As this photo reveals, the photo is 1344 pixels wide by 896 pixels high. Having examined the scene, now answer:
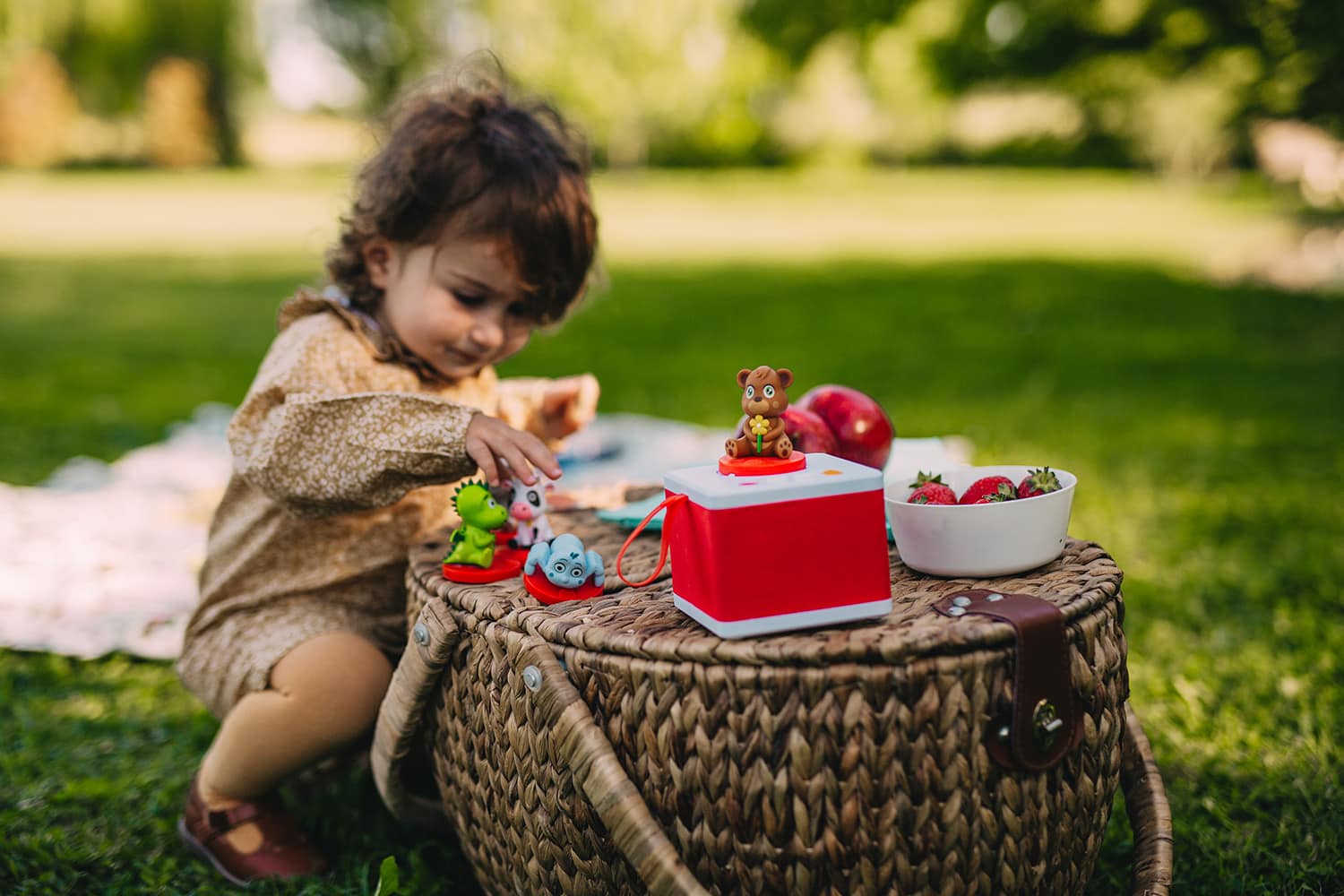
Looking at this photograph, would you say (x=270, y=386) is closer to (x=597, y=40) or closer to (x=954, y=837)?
(x=954, y=837)

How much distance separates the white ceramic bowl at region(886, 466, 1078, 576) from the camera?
1.49 meters

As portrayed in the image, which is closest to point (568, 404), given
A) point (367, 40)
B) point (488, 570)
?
point (488, 570)

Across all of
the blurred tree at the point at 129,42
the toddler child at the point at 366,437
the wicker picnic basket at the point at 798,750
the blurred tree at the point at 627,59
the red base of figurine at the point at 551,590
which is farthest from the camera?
the blurred tree at the point at 627,59

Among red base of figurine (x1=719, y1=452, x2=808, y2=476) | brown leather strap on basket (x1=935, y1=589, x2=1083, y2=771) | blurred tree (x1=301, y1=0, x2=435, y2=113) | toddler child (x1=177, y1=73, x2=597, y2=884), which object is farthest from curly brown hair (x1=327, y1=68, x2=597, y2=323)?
blurred tree (x1=301, y1=0, x2=435, y2=113)

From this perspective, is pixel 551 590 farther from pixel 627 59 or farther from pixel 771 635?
pixel 627 59

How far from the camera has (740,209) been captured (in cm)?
1847

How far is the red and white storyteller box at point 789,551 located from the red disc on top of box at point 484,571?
0.40 m

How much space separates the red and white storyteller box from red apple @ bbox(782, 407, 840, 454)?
486mm

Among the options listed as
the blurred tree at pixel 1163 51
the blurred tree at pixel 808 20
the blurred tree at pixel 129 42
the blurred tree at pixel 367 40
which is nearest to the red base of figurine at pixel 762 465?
the blurred tree at pixel 1163 51

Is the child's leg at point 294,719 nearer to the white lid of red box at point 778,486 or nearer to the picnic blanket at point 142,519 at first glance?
the picnic blanket at point 142,519

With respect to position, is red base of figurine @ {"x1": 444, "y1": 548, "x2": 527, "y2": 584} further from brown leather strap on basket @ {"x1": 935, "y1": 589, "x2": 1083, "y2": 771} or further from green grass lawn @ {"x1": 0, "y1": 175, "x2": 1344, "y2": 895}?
brown leather strap on basket @ {"x1": 935, "y1": 589, "x2": 1083, "y2": 771}

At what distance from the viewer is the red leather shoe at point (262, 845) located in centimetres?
189

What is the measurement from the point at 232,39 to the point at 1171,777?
32.3 meters

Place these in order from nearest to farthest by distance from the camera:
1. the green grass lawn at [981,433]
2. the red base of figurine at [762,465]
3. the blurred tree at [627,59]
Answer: the red base of figurine at [762,465], the green grass lawn at [981,433], the blurred tree at [627,59]
